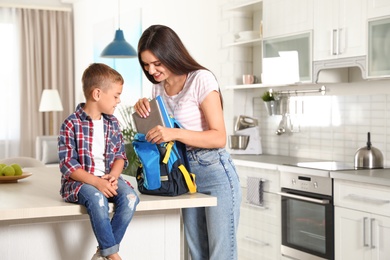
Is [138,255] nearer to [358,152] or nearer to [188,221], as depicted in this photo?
[188,221]

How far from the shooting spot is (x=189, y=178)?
254 centimetres

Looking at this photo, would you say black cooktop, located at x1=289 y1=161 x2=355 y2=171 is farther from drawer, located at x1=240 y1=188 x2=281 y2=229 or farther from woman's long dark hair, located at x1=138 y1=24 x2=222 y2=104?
woman's long dark hair, located at x1=138 y1=24 x2=222 y2=104

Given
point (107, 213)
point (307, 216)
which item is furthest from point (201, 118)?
point (307, 216)

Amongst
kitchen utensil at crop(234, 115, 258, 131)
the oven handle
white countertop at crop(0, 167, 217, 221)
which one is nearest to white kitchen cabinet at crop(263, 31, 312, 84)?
kitchen utensil at crop(234, 115, 258, 131)

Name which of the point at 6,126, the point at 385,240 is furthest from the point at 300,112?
the point at 6,126

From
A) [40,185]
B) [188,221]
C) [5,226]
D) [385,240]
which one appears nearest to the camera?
[5,226]

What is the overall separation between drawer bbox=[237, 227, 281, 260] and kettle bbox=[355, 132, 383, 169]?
0.84 meters

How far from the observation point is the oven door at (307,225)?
430 cm

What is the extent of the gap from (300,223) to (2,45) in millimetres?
6122

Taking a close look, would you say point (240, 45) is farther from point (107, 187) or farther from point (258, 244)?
point (107, 187)

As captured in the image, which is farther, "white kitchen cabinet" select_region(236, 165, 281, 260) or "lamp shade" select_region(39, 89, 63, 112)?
"lamp shade" select_region(39, 89, 63, 112)

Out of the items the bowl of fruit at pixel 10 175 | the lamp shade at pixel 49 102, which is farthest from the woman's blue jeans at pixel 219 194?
the lamp shade at pixel 49 102

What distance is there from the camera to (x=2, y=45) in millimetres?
9406

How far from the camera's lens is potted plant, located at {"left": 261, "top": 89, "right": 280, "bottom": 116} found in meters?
5.48
